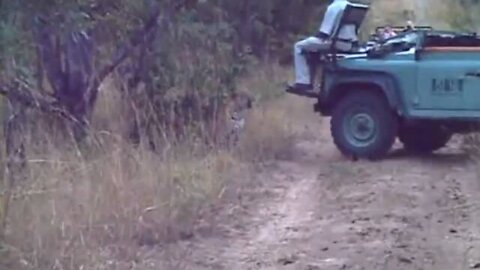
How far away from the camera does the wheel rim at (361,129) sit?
42.5ft

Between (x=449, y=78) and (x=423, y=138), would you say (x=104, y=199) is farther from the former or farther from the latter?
(x=423, y=138)

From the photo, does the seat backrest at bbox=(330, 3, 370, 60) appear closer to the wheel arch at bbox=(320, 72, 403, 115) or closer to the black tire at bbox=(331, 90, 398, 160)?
the wheel arch at bbox=(320, 72, 403, 115)

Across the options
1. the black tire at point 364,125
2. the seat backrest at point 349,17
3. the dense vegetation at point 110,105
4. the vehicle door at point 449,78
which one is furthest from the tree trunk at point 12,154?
the vehicle door at point 449,78

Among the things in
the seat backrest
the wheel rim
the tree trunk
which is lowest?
the wheel rim

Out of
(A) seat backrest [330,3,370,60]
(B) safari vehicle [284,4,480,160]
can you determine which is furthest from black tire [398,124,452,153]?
(A) seat backrest [330,3,370,60]

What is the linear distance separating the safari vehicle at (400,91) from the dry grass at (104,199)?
1.77 m

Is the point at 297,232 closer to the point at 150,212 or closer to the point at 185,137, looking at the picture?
the point at 150,212

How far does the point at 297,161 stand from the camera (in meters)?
12.9

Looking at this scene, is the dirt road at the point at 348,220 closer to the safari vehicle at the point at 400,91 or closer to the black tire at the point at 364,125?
the black tire at the point at 364,125

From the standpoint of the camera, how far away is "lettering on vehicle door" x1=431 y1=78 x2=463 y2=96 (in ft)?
39.9

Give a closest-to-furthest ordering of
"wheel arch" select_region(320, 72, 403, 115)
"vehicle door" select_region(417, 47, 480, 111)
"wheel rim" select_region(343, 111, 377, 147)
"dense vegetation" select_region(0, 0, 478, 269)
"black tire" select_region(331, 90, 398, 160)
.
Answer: "dense vegetation" select_region(0, 0, 478, 269) → "vehicle door" select_region(417, 47, 480, 111) → "wheel arch" select_region(320, 72, 403, 115) → "black tire" select_region(331, 90, 398, 160) → "wheel rim" select_region(343, 111, 377, 147)

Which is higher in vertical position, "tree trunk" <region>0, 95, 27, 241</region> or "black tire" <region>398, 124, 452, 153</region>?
"tree trunk" <region>0, 95, 27, 241</region>

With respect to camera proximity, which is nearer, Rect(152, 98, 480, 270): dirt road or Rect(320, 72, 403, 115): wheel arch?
Rect(152, 98, 480, 270): dirt road

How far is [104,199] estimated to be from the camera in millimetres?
8516
